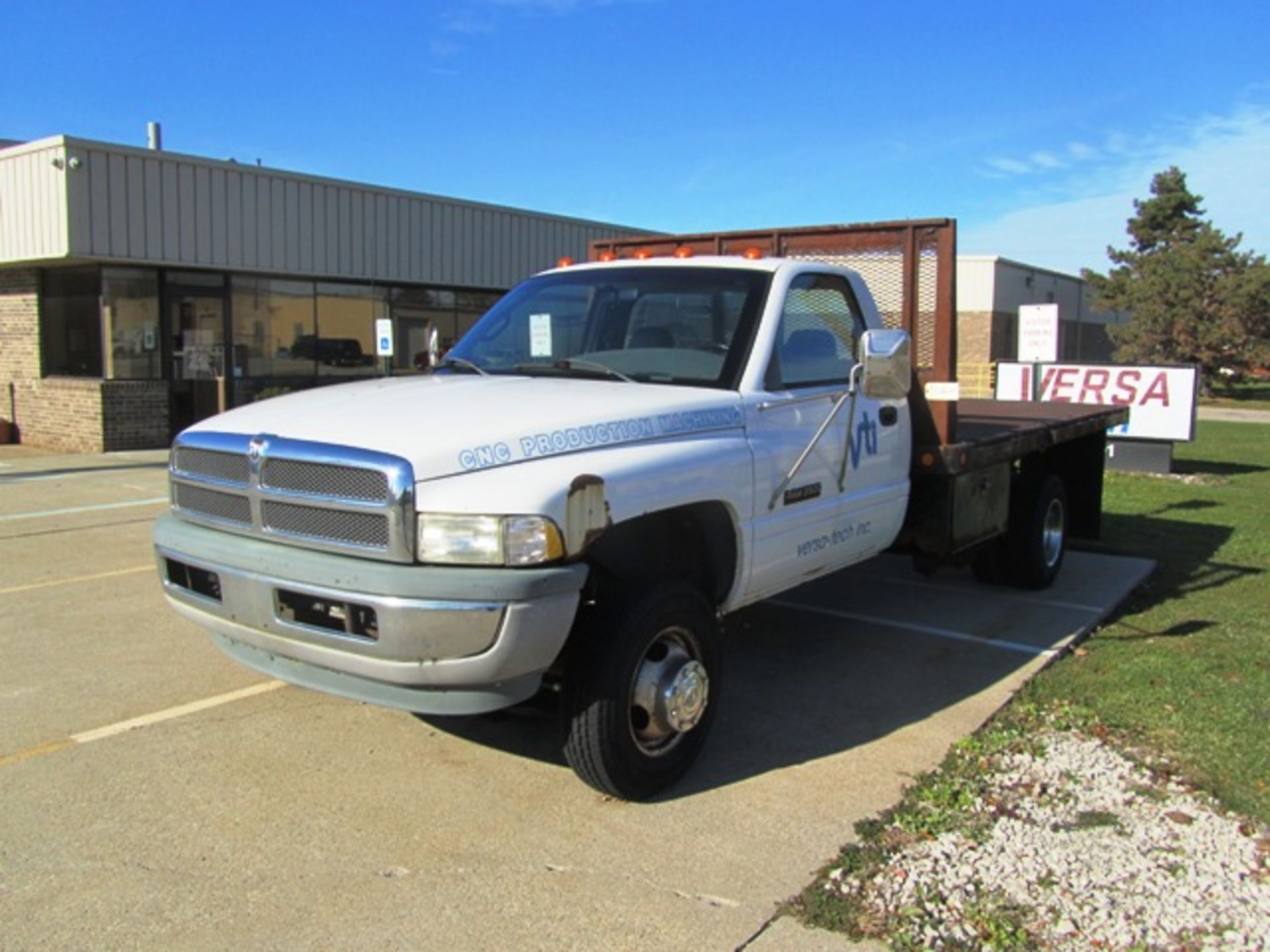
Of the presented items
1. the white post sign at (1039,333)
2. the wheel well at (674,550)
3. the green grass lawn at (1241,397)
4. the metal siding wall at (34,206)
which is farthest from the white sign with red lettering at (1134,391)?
the green grass lawn at (1241,397)

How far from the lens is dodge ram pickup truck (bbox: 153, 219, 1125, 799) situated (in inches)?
134

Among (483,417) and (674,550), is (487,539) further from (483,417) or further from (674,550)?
(674,550)

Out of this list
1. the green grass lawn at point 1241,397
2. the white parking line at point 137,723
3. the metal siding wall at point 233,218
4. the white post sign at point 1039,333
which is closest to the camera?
the white parking line at point 137,723

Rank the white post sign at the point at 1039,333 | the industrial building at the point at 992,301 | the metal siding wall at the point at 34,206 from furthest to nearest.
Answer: the industrial building at the point at 992,301
the white post sign at the point at 1039,333
the metal siding wall at the point at 34,206

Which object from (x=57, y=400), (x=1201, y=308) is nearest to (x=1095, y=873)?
(x=57, y=400)

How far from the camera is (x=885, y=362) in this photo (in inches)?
176

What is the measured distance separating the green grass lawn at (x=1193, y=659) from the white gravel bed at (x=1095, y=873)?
334mm

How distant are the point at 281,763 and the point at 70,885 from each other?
103 centimetres

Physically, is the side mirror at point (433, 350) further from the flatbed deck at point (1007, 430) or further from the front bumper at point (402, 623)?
the flatbed deck at point (1007, 430)

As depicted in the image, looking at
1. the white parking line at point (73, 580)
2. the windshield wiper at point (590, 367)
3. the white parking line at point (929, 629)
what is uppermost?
the windshield wiper at point (590, 367)

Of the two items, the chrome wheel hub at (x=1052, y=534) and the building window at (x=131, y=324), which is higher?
the building window at (x=131, y=324)

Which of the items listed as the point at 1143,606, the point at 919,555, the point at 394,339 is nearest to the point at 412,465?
the point at 919,555

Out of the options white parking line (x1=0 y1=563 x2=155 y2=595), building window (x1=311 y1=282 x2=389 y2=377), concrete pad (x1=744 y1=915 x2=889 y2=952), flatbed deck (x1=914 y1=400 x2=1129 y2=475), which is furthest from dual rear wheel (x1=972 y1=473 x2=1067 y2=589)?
building window (x1=311 y1=282 x2=389 y2=377)

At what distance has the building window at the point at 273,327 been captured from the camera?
17891mm
